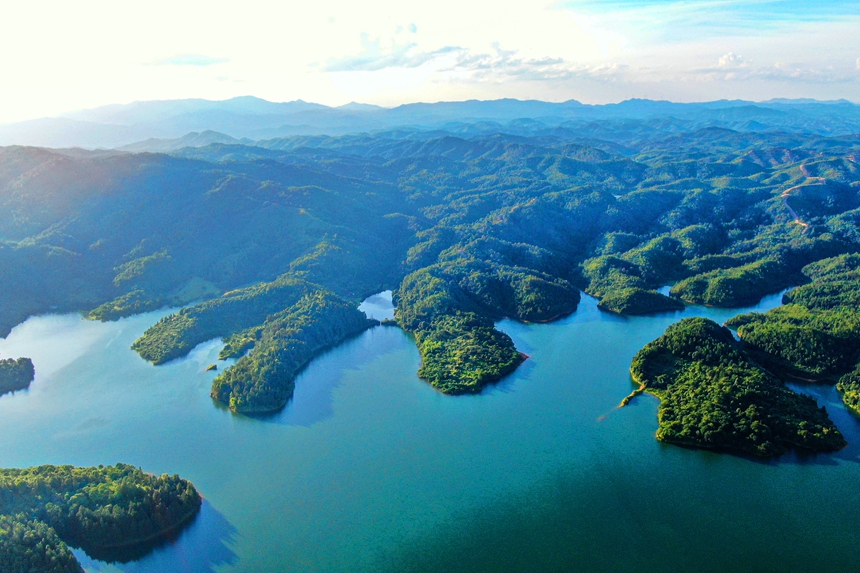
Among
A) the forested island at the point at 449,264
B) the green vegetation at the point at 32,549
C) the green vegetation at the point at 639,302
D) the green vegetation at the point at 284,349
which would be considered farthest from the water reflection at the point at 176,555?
the green vegetation at the point at 639,302

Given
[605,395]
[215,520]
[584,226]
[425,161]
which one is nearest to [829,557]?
[605,395]

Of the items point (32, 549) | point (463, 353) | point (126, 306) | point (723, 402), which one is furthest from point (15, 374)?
point (723, 402)

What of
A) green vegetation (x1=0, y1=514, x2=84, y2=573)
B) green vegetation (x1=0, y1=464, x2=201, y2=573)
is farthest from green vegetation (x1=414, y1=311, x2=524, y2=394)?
green vegetation (x1=0, y1=514, x2=84, y2=573)

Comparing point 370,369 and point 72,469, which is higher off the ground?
point 72,469

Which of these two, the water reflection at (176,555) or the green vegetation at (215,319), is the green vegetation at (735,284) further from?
the water reflection at (176,555)

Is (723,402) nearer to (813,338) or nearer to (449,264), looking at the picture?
(813,338)

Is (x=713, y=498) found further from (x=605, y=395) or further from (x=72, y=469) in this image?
(x=72, y=469)

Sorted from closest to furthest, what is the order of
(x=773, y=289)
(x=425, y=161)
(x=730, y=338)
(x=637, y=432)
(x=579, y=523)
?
(x=579, y=523) < (x=637, y=432) < (x=730, y=338) < (x=773, y=289) < (x=425, y=161)
